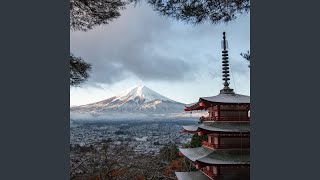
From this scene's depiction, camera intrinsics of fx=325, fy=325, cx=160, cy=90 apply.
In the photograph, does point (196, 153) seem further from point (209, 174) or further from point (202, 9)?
point (202, 9)

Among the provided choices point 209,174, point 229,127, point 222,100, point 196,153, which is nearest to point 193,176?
point 196,153

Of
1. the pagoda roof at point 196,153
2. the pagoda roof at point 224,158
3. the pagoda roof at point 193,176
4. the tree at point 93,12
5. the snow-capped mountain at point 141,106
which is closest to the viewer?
the tree at point 93,12

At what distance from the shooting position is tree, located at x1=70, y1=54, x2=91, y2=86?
11.9ft

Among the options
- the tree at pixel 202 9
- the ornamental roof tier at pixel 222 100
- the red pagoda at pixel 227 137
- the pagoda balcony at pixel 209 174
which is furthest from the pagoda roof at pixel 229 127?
the tree at pixel 202 9

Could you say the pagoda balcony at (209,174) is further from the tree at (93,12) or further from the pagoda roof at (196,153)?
the tree at (93,12)

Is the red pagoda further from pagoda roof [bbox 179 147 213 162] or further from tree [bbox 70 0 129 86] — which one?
tree [bbox 70 0 129 86]

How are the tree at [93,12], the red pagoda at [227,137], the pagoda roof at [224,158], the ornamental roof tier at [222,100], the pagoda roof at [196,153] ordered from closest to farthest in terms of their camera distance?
the tree at [93,12], the pagoda roof at [224,158], the red pagoda at [227,137], the ornamental roof tier at [222,100], the pagoda roof at [196,153]

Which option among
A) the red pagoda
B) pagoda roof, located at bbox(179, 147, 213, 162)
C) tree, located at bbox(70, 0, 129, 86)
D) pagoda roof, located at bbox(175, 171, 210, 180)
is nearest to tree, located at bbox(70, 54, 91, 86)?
tree, located at bbox(70, 0, 129, 86)

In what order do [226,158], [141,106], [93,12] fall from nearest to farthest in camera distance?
[93,12] < [226,158] < [141,106]

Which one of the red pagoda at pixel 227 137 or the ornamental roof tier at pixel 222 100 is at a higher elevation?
the ornamental roof tier at pixel 222 100

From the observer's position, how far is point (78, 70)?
371cm

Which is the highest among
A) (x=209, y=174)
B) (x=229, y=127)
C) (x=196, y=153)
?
(x=229, y=127)

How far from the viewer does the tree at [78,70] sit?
3.63m

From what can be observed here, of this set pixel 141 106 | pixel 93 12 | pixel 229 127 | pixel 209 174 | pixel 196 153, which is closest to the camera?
pixel 93 12
